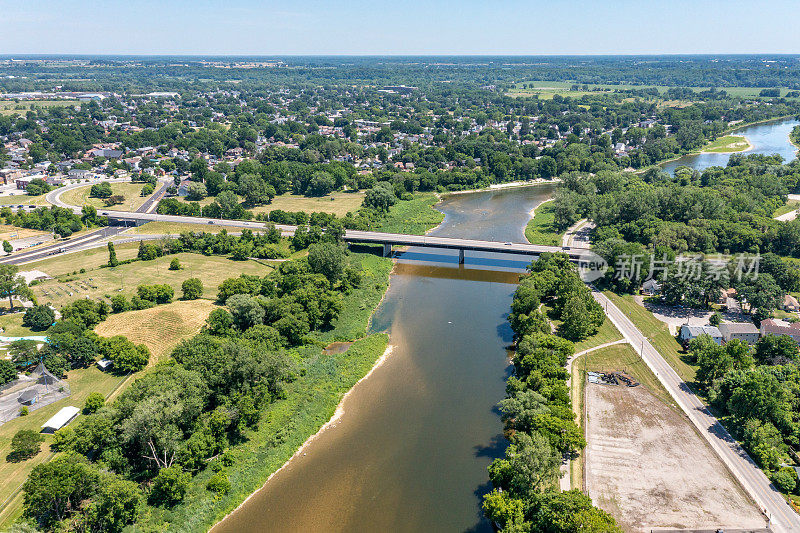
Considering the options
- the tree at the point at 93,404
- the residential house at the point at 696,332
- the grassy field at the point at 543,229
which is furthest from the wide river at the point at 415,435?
the residential house at the point at 696,332

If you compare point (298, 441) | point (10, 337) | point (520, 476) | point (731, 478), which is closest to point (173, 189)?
point (10, 337)

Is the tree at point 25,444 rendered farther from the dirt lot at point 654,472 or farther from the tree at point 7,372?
the dirt lot at point 654,472

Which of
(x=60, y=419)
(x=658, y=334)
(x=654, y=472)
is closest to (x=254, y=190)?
(x=60, y=419)

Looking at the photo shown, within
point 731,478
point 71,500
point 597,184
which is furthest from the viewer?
point 597,184

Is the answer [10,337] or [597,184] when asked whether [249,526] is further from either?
[597,184]

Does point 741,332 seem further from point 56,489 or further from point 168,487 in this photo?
point 56,489

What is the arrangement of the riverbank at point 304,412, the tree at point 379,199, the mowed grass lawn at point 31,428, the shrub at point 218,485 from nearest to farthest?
the mowed grass lawn at point 31,428, the riverbank at point 304,412, the shrub at point 218,485, the tree at point 379,199
